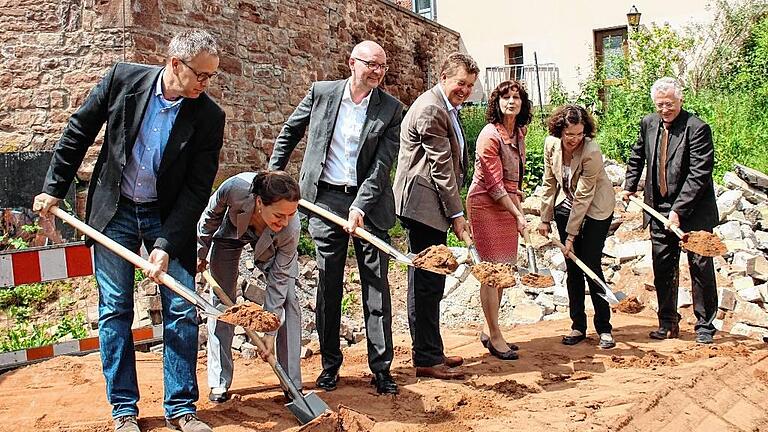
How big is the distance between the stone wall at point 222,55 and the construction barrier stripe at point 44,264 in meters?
4.05

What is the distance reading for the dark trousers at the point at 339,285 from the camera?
5.52 metres

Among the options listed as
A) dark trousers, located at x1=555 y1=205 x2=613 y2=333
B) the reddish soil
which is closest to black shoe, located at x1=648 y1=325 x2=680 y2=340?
the reddish soil

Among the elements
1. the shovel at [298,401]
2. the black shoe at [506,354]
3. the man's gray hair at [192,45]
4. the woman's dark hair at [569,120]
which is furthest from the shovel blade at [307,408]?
the woman's dark hair at [569,120]

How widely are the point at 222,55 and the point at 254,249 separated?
6.53 m

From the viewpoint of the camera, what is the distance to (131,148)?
4.53m

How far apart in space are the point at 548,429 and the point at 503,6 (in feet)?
63.1

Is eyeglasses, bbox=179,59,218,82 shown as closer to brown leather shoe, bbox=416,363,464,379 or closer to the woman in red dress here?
the woman in red dress

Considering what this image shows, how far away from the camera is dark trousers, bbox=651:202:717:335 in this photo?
281 inches

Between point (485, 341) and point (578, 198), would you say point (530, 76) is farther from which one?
point (485, 341)

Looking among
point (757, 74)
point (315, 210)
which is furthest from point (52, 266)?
point (757, 74)

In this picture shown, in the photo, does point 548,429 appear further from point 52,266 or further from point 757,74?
point 757,74

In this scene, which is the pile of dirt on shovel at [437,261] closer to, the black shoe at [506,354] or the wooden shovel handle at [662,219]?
the black shoe at [506,354]

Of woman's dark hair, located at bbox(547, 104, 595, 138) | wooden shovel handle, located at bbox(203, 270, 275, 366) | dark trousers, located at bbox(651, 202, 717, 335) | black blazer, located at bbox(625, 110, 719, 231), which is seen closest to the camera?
wooden shovel handle, located at bbox(203, 270, 275, 366)

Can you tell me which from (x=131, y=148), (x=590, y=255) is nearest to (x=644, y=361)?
(x=590, y=255)
